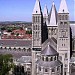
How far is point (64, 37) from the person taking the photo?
53719 millimetres

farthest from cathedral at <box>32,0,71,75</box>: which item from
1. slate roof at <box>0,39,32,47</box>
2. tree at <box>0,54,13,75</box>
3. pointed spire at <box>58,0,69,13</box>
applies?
slate roof at <box>0,39,32,47</box>

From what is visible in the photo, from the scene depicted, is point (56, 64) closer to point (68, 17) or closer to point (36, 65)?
point (36, 65)

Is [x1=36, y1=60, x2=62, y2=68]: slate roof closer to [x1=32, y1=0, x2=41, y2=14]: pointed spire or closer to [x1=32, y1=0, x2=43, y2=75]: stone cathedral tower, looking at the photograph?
[x1=32, y1=0, x2=43, y2=75]: stone cathedral tower

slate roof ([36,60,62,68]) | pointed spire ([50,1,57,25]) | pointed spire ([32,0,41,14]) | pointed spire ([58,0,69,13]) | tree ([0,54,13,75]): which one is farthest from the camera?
pointed spire ([50,1,57,25])

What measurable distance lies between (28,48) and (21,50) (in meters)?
2.22

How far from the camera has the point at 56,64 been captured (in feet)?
166

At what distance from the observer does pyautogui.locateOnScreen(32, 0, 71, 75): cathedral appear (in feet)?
167

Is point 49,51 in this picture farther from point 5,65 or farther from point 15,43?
point 15,43

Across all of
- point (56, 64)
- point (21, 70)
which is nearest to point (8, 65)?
point (21, 70)

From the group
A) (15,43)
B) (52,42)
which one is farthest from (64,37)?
(15,43)

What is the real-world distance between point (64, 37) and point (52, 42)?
301cm

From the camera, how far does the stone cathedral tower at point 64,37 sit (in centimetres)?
5356

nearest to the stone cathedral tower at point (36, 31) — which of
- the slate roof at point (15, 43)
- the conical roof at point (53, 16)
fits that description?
the conical roof at point (53, 16)

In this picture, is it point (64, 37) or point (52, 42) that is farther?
point (52, 42)
